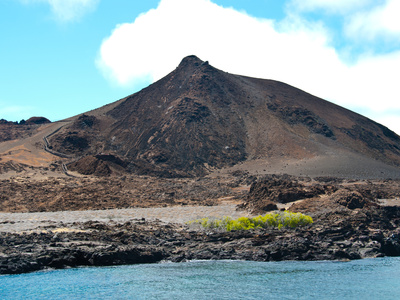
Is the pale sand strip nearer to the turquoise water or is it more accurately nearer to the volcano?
the turquoise water

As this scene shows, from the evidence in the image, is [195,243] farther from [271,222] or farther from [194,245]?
[271,222]

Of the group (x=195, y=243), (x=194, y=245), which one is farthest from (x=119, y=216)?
(x=194, y=245)

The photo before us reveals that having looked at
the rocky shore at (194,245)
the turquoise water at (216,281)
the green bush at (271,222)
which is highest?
the green bush at (271,222)

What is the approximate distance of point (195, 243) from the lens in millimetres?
35594

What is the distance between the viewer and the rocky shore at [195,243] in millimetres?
30453

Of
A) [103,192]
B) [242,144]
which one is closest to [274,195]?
[103,192]

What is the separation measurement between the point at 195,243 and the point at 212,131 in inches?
3362

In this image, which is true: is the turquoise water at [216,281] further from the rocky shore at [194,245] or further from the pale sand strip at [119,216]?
the pale sand strip at [119,216]

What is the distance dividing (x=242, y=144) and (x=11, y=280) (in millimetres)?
95001

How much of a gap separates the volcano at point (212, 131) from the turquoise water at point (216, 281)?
59890mm

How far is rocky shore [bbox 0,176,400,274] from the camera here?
30.5 meters

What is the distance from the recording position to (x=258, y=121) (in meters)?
127

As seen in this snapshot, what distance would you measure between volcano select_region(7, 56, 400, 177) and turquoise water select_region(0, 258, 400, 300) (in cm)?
5989

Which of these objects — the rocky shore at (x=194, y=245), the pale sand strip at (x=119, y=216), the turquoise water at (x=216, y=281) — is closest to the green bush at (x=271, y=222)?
the rocky shore at (x=194, y=245)
